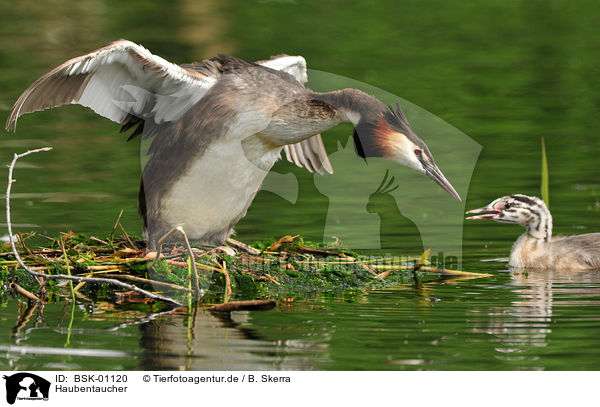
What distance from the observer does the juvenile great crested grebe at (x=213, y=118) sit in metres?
8.41

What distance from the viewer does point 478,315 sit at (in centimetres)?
748

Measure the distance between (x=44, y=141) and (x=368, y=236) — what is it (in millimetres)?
5797

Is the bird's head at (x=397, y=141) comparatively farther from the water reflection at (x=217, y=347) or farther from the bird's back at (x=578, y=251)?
the water reflection at (x=217, y=347)

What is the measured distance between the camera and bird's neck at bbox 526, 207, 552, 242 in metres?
10.1

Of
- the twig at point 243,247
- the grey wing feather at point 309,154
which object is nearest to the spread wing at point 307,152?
the grey wing feather at point 309,154

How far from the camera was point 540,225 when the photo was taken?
10.2m

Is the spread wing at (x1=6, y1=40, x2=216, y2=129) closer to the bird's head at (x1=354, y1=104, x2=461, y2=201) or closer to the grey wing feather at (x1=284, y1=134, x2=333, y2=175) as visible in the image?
the bird's head at (x1=354, y1=104, x2=461, y2=201)

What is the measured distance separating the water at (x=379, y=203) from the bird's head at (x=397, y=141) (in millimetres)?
977

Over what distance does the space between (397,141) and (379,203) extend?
4.11m

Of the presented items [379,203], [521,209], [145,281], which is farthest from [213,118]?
[379,203]

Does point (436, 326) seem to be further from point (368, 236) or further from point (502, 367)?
point (368, 236)

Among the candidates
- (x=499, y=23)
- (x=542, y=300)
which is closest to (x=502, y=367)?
(x=542, y=300)

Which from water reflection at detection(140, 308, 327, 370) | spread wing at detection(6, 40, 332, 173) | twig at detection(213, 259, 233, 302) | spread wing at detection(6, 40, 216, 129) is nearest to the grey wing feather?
spread wing at detection(6, 40, 332, 173)
